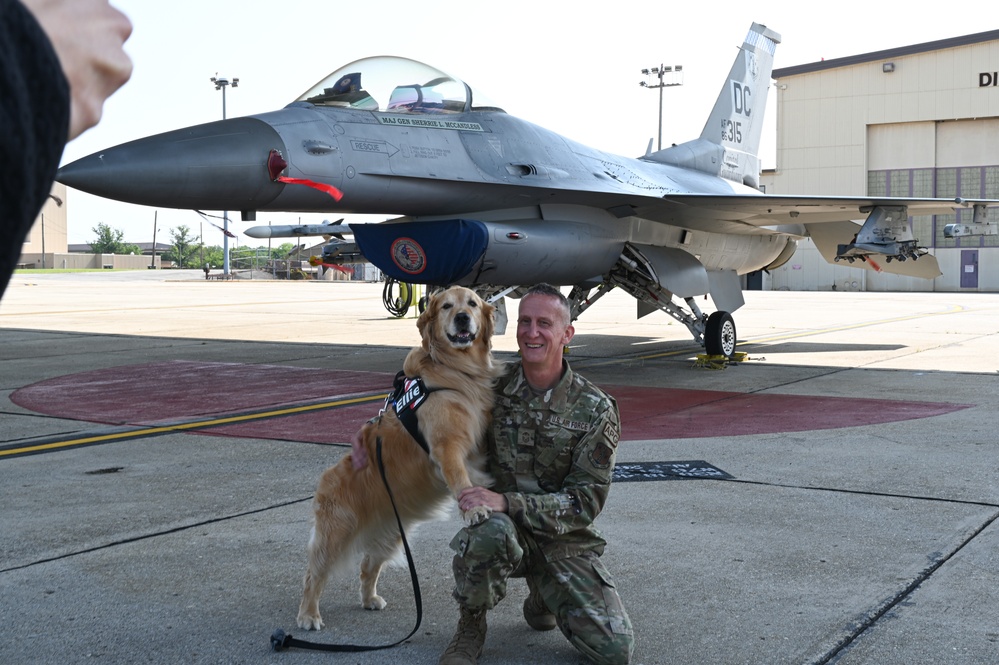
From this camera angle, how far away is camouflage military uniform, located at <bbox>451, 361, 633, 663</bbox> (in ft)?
11.8

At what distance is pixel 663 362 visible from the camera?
1454 centimetres

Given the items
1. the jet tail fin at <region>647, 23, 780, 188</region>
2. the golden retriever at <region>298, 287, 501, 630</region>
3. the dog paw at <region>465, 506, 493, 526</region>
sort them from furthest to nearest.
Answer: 1. the jet tail fin at <region>647, 23, 780, 188</region>
2. the golden retriever at <region>298, 287, 501, 630</region>
3. the dog paw at <region>465, 506, 493, 526</region>

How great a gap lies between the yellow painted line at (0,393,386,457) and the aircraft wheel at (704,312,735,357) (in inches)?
205

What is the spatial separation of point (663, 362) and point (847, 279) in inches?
1410

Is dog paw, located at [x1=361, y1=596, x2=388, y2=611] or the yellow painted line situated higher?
the yellow painted line

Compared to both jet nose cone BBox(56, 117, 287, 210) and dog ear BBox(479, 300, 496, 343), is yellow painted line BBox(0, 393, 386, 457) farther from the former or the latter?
dog ear BBox(479, 300, 496, 343)

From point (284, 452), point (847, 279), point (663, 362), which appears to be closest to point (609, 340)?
point (663, 362)

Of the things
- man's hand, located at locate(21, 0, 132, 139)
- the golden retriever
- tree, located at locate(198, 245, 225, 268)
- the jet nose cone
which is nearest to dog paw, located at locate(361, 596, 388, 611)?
the golden retriever

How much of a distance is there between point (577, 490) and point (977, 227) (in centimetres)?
1135

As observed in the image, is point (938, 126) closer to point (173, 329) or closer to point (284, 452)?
point (173, 329)

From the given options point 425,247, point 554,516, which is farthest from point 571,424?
point 425,247

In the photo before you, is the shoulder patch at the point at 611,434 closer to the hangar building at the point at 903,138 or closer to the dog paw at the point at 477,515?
the dog paw at the point at 477,515

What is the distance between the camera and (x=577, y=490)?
380 cm

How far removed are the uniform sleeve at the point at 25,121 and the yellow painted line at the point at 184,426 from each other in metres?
7.64
